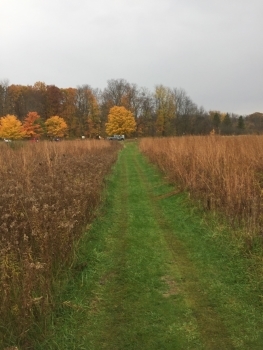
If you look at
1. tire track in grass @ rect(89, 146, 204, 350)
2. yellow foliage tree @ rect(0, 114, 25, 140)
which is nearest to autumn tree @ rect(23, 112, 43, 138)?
yellow foliage tree @ rect(0, 114, 25, 140)

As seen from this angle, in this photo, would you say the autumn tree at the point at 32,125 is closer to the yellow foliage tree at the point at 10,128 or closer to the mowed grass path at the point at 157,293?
the yellow foliage tree at the point at 10,128

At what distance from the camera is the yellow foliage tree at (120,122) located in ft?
192

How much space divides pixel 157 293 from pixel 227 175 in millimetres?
4197

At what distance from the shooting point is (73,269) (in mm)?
4418

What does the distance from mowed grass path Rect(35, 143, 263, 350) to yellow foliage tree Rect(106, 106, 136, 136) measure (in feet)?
173

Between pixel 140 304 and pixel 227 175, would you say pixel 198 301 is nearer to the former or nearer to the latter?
pixel 140 304

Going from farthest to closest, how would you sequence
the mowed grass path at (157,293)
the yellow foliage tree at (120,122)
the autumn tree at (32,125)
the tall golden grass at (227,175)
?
the yellow foliage tree at (120,122) < the autumn tree at (32,125) < the tall golden grass at (227,175) < the mowed grass path at (157,293)

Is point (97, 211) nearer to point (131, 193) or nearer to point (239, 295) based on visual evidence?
point (131, 193)

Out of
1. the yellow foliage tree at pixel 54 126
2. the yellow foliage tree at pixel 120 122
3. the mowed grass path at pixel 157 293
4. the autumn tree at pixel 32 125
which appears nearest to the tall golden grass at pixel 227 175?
the mowed grass path at pixel 157 293

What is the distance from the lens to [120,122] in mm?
58625

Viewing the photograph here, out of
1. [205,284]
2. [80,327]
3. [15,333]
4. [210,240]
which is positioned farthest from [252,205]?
[15,333]

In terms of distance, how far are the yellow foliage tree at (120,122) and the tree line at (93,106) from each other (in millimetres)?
5541

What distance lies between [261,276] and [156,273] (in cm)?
140

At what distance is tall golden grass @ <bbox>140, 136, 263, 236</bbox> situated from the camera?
239 inches
